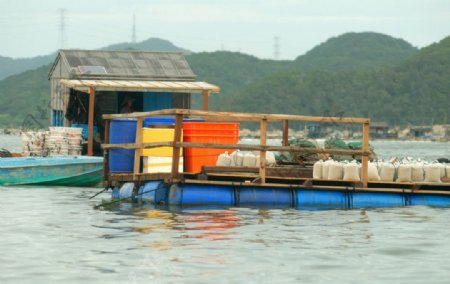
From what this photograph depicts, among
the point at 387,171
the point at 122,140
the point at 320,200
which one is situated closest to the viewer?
the point at 320,200

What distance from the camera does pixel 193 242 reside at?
1577cm

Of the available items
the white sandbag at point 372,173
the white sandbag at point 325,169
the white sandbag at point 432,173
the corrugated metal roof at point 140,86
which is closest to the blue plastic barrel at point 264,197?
the white sandbag at point 325,169

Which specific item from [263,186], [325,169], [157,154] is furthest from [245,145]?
[157,154]

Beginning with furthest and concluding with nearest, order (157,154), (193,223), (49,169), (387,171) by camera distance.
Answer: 1. (49,169)
2. (157,154)
3. (387,171)
4. (193,223)

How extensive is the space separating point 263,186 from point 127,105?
14.2 metres

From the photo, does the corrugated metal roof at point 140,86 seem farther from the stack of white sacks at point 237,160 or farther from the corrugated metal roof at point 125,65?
the stack of white sacks at point 237,160

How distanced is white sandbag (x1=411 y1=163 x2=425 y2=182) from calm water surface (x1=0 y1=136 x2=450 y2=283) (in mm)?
1208

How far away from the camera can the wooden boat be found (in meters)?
28.7

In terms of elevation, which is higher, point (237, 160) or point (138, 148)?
point (138, 148)

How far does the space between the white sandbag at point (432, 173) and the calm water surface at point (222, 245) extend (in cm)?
117

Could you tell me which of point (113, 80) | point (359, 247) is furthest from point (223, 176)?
point (113, 80)

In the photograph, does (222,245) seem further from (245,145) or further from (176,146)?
(245,145)

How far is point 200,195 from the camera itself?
20.4 metres

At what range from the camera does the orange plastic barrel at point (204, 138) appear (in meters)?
21.5
